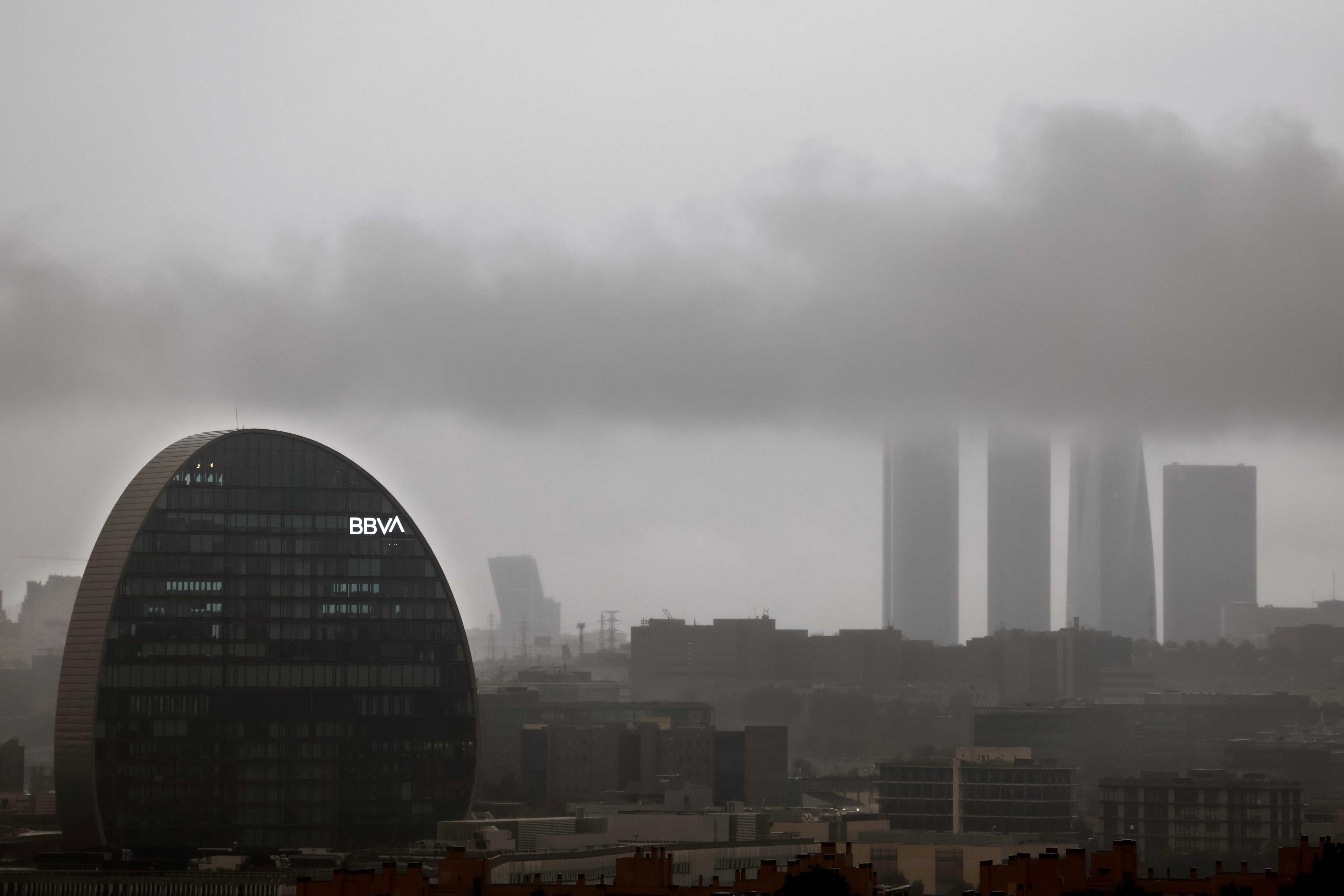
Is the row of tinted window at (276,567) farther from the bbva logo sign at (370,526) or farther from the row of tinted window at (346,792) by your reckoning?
the row of tinted window at (346,792)

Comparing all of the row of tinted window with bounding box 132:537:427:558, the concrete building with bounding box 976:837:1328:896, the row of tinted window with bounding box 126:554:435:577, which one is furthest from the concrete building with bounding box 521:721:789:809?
the concrete building with bounding box 976:837:1328:896

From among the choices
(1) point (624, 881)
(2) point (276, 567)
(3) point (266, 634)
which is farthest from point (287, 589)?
(1) point (624, 881)

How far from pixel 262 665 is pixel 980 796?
189ft

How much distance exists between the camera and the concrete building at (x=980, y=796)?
16775 centimetres

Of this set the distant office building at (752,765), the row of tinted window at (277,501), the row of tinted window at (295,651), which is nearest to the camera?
the row of tinted window at (295,651)

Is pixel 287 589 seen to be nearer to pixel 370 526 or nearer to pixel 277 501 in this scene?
pixel 277 501

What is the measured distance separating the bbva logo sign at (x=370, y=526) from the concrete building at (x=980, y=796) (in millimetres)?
46308

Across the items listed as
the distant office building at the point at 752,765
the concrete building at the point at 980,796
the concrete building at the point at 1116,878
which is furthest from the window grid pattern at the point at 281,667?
the concrete building at the point at 1116,878

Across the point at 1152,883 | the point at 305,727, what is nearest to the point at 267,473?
the point at 305,727

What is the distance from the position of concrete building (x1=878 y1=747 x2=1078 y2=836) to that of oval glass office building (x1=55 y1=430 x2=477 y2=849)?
129 ft

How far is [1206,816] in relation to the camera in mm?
158125

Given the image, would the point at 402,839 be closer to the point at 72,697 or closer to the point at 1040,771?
the point at 72,697

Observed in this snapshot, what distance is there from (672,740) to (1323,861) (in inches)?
5559

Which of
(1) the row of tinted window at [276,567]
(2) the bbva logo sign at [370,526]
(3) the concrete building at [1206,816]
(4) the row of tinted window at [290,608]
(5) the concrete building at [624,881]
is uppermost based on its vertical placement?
(2) the bbva logo sign at [370,526]
